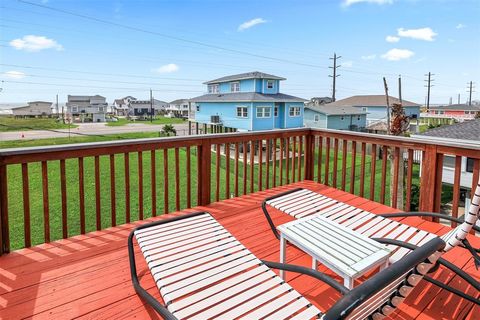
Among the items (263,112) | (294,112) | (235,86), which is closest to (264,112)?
(263,112)

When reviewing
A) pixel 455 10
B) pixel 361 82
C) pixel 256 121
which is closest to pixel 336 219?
pixel 455 10

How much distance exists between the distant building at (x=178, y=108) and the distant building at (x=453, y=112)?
124ft

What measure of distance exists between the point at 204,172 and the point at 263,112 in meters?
17.7

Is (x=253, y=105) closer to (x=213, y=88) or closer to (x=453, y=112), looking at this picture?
(x=213, y=88)

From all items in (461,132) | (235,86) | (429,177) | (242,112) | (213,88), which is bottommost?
(429,177)

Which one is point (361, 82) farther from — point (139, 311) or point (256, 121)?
point (139, 311)

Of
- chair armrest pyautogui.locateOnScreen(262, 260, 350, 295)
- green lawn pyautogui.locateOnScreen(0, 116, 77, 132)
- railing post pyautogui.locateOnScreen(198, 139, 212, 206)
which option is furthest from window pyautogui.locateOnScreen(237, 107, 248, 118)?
chair armrest pyautogui.locateOnScreen(262, 260, 350, 295)

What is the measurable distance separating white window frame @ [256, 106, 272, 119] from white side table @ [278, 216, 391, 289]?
18.8 metres

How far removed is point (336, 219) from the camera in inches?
93.3

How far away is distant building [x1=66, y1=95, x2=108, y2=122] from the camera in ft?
130

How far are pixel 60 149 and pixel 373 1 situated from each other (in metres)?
15.3

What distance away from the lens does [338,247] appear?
1.82 metres

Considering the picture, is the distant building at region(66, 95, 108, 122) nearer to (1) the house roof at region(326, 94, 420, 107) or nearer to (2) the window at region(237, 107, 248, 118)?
(2) the window at region(237, 107, 248, 118)

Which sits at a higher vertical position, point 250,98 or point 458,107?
point 458,107
